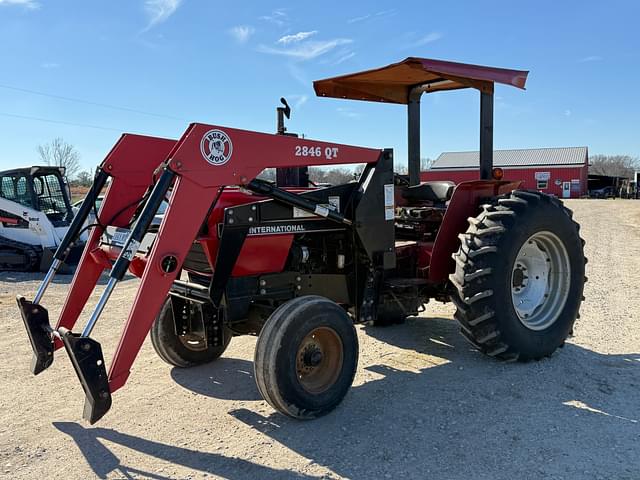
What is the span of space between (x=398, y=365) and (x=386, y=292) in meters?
0.71

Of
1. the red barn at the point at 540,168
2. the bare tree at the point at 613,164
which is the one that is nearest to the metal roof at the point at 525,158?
the red barn at the point at 540,168

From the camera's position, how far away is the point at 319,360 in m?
4.10

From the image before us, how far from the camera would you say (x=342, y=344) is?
4.16 m

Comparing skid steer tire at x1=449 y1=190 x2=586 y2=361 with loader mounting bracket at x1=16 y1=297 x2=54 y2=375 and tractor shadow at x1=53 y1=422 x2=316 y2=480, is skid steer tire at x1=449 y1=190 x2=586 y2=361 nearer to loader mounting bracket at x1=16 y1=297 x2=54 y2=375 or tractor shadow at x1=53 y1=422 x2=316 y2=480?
tractor shadow at x1=53 y1=422 x2=316 y2=480

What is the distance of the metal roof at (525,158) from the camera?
51.9m

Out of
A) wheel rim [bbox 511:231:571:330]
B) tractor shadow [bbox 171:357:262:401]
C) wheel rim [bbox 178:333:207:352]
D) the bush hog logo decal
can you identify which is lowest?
tractor shadow [bbox 171:357:262:401]

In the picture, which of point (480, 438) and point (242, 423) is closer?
point (480, 438)

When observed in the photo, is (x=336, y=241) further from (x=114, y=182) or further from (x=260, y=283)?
(x=114, y=182)

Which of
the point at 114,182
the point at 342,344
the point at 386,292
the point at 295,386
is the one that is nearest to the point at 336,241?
the point at 386,292

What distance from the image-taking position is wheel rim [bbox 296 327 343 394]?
4051mm

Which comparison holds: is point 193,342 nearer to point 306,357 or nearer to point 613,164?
point 306,357

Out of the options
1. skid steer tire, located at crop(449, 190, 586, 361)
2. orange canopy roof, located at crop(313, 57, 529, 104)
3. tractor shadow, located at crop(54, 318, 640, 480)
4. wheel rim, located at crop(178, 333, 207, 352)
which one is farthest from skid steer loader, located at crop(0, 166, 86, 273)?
skid steer tire, located at crop(449, 190, 586, 361)

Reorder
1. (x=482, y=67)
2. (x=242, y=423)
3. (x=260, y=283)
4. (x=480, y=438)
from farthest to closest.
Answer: (x=482, y=67)
(x=260, y=283)
(x=242, y=423)
(x=480, y=438)

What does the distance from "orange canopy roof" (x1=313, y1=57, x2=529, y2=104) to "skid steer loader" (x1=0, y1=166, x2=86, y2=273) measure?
795 cm
